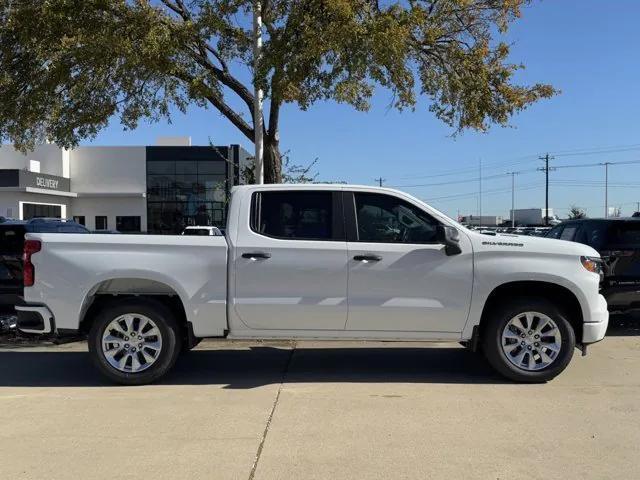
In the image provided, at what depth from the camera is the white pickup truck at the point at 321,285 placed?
6.13 metres

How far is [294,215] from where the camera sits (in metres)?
6.35

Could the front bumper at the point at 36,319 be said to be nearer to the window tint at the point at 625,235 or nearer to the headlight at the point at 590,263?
the headlight at the point at 590,263

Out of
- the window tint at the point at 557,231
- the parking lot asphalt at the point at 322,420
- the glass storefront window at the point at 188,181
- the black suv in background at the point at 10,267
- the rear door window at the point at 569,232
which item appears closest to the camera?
the parking lot asphalt at the point at 322,420

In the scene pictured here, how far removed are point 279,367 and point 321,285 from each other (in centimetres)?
149

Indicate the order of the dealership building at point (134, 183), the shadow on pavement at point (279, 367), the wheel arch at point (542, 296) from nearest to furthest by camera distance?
the wheel arch at point (542, 296) < the shadow on pavement at point (279, 367) < the dealership building at point (134, 183)

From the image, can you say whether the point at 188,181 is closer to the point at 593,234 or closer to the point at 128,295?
the point at 593,234

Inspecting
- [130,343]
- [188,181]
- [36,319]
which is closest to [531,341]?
[130,343]

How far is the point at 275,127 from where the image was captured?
39.2ft

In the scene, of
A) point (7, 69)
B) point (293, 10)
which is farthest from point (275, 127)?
point (7, 69)

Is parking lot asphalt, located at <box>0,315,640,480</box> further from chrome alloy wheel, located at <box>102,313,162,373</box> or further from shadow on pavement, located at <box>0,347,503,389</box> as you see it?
chrome alloy wheel, located at <box>102,313,162,373</box>

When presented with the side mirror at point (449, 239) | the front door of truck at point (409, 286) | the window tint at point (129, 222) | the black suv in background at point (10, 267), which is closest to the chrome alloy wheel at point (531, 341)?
the front door of truck at point (409, 286)

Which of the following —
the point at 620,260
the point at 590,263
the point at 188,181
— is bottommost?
the point at 620,260

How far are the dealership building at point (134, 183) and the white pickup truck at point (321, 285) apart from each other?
39.4 metres

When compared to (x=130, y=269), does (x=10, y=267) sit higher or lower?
lower
